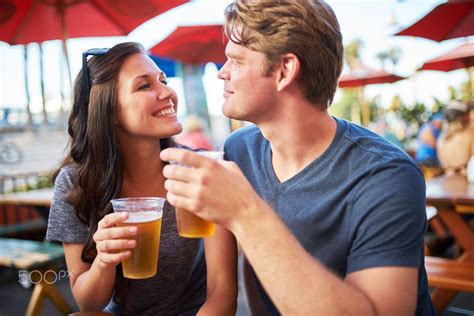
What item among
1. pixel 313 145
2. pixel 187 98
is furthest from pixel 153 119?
pixel 187 98

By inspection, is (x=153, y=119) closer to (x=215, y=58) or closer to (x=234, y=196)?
(x=234, y=196)

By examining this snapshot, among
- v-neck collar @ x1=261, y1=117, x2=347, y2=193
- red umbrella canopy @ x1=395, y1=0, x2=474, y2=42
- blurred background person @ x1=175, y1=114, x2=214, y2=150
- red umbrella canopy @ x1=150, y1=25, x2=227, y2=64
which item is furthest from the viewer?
blurred background person @ x1=175, y1=114, x2=214, y2=150

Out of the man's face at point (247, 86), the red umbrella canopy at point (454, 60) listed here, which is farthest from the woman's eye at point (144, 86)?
the red umbrella canopy at point (454, 60)

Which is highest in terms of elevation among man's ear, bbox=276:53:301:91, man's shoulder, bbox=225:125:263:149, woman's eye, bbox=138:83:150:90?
man's ear, bbox=276:53:301:91

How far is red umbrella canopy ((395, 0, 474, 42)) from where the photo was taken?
4000 millimetres

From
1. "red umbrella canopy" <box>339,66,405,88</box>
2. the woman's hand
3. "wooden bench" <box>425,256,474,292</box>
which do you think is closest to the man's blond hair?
the woman's hand

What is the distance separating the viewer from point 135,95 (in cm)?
160

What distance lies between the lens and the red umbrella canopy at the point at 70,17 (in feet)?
7.47

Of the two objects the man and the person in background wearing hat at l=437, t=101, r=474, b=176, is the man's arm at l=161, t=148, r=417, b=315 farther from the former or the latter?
the person in background wearing hat at l=437, t=101, r=474, b=176

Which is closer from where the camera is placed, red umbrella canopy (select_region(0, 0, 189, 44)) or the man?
the man

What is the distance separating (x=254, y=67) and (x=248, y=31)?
12 cm

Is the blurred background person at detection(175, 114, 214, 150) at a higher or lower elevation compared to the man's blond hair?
lower

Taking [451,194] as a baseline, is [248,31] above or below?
above

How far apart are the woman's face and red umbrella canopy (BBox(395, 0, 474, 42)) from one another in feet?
11.1
